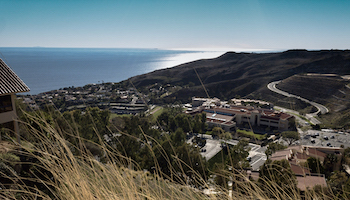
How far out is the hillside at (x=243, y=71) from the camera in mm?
50406

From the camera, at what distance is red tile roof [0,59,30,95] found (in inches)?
207

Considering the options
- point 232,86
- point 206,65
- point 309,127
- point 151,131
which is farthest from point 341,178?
point 206,65

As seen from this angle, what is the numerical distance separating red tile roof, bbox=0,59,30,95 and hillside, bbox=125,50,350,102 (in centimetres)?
4161

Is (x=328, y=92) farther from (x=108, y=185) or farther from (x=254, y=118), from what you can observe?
(x=108, y=185)

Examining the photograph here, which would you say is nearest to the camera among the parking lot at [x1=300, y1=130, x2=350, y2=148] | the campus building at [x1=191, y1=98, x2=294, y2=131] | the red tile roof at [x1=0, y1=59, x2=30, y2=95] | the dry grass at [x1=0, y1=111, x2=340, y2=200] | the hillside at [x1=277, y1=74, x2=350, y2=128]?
the dry grass at [x1=0, y1=111, x2=340, y2=200]

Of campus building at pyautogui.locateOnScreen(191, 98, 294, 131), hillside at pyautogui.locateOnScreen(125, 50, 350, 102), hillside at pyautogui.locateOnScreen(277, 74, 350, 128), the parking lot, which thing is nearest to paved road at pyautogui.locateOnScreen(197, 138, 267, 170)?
the parking lot

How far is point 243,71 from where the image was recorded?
6694cm

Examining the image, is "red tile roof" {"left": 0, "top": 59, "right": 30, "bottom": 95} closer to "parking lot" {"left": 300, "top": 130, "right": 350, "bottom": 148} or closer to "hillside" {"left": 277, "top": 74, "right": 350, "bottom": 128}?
"parking lot" {"left": 300, "top": 130, "right": 350, "bottom": 148}

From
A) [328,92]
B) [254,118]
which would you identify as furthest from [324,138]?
[328,92]

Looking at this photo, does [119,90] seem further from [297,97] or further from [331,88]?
[331,88]

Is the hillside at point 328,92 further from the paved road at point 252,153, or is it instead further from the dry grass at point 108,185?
the dry grass at point 108,185

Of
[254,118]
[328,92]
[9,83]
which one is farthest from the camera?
[328,92]

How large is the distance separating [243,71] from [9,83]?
66519 millimetres

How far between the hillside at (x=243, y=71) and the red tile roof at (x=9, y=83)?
1638 inches
